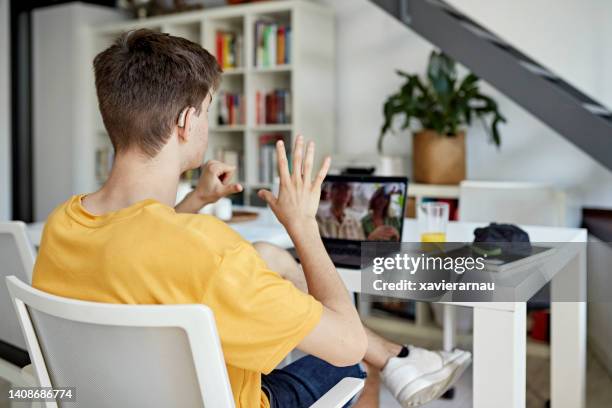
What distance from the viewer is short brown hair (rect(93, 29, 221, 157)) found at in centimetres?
114

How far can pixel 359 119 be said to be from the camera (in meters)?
4.41

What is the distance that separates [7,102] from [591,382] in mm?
4522

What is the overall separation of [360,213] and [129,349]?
97cm

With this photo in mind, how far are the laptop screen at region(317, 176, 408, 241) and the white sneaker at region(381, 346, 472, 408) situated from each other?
32 cm

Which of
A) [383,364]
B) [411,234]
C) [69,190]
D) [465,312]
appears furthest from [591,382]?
[69,190]

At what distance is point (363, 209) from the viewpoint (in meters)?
1.82

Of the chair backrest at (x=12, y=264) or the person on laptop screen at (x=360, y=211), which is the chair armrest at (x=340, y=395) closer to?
the person on laptop screen at (x=360, y=211)

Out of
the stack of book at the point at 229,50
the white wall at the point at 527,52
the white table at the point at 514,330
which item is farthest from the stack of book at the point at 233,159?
the white table at the point at 514,330

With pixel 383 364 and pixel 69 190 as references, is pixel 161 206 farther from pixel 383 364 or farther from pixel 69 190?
pixel 69 190

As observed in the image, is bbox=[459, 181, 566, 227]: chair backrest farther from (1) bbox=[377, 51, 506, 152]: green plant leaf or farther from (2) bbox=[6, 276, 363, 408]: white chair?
(2) bbox=[6, 276, 363, 408]: white chair

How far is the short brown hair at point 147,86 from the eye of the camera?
1143mm

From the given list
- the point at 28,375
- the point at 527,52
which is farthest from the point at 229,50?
the point at 28,375
